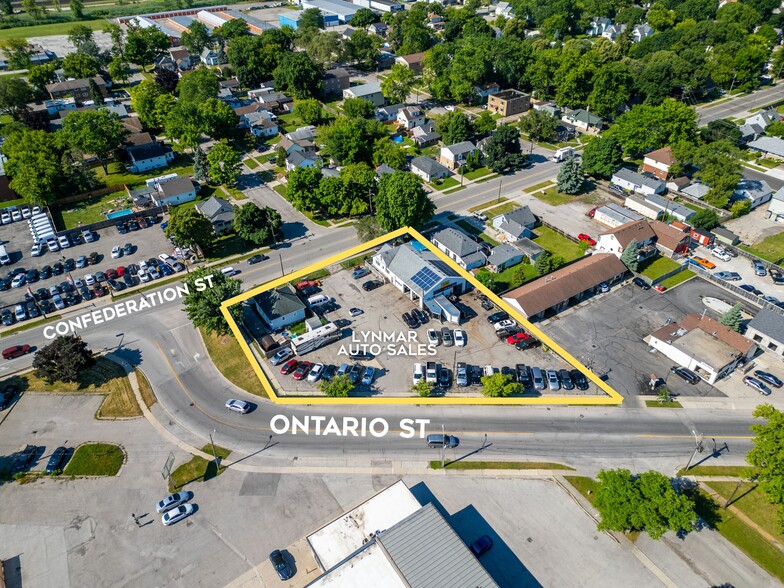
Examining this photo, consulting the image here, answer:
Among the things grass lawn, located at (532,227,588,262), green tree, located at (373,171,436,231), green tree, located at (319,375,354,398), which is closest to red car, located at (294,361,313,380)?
green tree, located at (319,375,354,398)

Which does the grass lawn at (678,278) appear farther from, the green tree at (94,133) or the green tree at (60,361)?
the green tree at (94,133)

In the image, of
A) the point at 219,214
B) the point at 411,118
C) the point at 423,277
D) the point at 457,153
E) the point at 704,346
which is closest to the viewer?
the point at 704,346

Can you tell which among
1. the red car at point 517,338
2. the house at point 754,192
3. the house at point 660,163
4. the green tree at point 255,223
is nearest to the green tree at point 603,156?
the house at point 660,163

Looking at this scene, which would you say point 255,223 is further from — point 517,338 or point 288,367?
point 517,338

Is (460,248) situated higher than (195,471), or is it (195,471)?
(460,248)

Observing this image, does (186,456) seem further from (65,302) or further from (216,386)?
(65,302)

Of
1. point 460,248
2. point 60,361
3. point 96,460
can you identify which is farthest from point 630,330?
point 60,361

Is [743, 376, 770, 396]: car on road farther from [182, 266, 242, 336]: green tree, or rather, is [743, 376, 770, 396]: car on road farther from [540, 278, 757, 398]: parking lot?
[182, 266, 242, 336]: green tree
